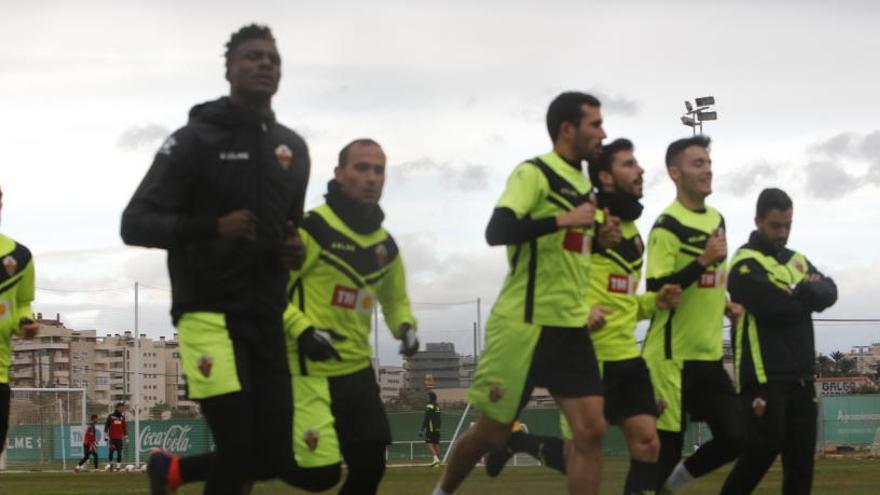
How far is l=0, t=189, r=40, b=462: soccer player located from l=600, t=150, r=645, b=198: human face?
164 inches

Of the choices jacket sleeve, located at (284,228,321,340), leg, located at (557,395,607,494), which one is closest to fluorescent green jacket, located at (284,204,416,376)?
jacket sleeve, located at (284,228,321,340)

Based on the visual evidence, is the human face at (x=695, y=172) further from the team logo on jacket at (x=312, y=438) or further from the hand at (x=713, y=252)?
the team logo on jacket at (x=312, y=438)

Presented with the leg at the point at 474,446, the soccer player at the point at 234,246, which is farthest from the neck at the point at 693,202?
the soccer player at the point at 234,246

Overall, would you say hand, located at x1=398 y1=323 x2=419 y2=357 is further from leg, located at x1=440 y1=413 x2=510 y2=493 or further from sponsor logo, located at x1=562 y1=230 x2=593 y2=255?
sponsor logo, located at x1=562 y1=230 x2=593 y2=255

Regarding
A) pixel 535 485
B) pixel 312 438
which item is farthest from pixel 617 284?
pixel 535 485

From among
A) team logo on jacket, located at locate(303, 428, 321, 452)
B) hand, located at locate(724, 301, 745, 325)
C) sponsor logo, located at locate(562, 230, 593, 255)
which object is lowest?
team logo on jacket, located at locate(303, 428, 321, 452)

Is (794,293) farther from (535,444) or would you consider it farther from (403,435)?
(403,435)

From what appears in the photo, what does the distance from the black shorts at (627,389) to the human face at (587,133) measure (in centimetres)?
154

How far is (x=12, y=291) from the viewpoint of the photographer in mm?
11398

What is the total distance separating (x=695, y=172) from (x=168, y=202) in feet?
15.1

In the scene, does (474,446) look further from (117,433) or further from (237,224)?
(117,433)

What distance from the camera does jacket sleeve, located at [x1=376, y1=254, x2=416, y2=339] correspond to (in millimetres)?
8555

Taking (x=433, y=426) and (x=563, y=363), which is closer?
(x=563, y=363)

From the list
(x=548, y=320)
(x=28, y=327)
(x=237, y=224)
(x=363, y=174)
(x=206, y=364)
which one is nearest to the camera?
(x=237, y=224)
